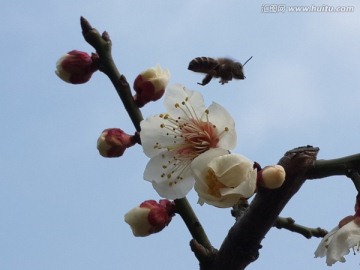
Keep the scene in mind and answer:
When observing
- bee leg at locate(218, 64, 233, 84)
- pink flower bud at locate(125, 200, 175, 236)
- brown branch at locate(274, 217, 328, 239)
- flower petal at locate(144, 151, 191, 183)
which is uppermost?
bee leg at locate(218, 64, 233, 84)

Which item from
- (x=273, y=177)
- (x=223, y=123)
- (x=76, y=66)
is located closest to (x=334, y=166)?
(x=273, y=177)

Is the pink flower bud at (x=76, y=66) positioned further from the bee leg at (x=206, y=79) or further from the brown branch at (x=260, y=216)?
the brown branch at (x=260, y=216)

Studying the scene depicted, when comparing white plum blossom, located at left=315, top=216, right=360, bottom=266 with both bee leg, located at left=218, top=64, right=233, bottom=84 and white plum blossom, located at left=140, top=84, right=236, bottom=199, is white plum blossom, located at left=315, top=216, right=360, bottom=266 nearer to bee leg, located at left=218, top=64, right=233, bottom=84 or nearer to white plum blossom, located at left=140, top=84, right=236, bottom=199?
white plum blossom, located at left=140, top=84, right=236, bottom=199

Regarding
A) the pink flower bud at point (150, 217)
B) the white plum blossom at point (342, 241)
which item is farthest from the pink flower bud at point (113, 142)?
the white plum blossom at point (342, 241)

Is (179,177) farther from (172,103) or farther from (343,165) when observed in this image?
(343,165)

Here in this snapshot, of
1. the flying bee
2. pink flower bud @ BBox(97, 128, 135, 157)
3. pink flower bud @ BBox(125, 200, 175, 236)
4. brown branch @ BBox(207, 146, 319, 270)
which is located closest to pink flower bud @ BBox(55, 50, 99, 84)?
pink flower bud @ BBox(97, 128, 135, 157)
